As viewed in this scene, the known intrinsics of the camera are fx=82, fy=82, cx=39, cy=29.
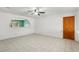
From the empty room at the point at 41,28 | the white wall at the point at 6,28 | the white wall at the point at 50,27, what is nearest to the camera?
the empty room at the point at 41,28

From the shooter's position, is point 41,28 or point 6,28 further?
point 41,28

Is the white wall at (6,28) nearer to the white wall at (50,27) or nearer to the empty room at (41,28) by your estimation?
the empty room at (41,28)

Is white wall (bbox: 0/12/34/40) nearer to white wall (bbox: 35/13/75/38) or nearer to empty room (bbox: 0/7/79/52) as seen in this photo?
empty room (bbox: 0/7/79/52)

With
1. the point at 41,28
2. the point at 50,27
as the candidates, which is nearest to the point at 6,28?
the point at 41,28

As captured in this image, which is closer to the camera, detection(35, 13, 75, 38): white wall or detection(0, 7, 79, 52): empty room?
detection(0, 7, 79, 52): empty room

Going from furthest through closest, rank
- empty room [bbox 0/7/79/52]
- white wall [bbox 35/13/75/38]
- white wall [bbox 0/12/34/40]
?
white wall [bbox 35/13/75/38]
white wall [bbox 0/12/34/40]
empty room [bbox 0/7/79/52]

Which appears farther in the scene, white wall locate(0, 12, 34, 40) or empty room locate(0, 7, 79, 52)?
white wall locate(0, 12, 34, 40)

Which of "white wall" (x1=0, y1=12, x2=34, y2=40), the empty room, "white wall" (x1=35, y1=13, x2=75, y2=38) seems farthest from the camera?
"white wall" (x1=35, y1=13, x2=75, y2=38)

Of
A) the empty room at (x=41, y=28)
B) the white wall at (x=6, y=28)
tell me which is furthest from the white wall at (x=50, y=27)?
the white wall at (x=6, y=28)

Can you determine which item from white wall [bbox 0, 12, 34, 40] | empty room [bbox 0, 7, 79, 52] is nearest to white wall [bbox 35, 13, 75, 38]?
empty room [bbox 0, 7, 79, 52]

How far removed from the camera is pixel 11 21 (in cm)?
265

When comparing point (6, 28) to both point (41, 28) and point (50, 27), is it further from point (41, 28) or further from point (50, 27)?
point (50, 27)

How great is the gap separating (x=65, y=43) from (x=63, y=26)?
83 cm
